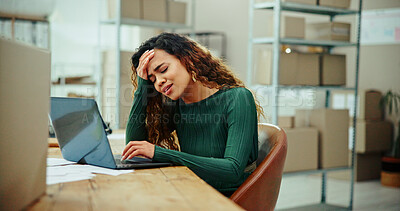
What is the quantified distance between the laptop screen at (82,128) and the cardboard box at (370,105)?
11.4 feet

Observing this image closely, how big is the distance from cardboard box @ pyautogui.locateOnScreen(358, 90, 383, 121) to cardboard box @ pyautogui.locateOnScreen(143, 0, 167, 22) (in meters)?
2.13

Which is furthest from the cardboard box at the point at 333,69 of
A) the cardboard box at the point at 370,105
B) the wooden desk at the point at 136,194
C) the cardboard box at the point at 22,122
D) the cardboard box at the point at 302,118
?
the cardboard box at the point at 22,122

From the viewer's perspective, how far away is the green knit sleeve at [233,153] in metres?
1.24

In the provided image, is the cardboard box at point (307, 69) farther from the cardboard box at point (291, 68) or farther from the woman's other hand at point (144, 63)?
the woman's other hand at point (144, 63)

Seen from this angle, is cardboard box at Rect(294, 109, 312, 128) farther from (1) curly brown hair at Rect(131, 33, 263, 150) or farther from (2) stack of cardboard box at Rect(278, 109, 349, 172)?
(1) curly brown hair at Rect(131, 33, 263, 150)

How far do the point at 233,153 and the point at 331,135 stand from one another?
7.26ft

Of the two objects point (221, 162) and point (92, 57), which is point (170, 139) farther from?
point (92, 57)

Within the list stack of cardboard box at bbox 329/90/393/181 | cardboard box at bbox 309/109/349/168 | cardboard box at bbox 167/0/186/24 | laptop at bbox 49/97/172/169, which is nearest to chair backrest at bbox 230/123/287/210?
laptop at bbox 49/97/172/169

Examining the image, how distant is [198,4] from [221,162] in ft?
15.0

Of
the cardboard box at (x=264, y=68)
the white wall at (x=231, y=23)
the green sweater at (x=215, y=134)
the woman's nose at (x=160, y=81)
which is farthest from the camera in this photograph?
the white wall at (x=231, y=23)

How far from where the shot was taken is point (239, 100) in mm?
1374

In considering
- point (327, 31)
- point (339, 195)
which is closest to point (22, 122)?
point (327, 31)

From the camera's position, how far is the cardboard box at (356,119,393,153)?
159 inches

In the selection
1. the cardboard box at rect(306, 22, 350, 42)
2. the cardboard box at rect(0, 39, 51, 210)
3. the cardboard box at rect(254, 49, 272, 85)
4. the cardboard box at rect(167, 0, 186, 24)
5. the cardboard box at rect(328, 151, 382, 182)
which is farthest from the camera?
the cardboard box at rect(328, 151, 382, 182)
